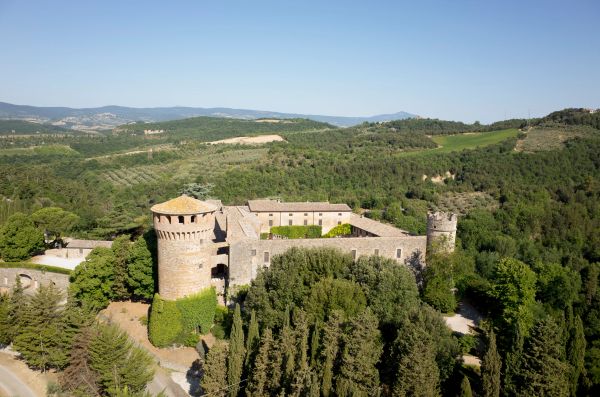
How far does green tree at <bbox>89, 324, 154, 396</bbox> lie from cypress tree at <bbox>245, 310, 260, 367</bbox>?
205 inches

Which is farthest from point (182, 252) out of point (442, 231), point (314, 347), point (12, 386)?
point (442, 231)

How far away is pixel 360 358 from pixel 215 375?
7423mm

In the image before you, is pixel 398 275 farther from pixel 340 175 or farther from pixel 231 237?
pixel 340 175

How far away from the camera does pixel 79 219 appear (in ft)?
151

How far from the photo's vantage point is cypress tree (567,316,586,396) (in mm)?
23219

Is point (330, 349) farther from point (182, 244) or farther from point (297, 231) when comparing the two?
point (297, 231)

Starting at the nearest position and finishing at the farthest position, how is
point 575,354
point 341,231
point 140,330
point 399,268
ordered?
point 575,354
point 399,268
point 140,330
point 341,231

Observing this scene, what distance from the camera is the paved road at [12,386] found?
23547 mm

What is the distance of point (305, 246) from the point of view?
103ft

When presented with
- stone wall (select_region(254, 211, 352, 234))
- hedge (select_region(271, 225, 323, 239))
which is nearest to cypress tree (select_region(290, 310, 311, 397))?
hedge (select_region(271, 225, 323, 239))

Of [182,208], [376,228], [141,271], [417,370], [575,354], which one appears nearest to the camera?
[417,370]

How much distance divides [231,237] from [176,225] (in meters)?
5.04

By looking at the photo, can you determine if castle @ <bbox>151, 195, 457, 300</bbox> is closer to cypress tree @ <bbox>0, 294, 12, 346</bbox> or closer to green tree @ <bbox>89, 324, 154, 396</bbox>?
green tree @ <bbox>89, 324, 154, 396</bbox>

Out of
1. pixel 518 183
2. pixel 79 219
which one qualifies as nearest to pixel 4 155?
pixel 79 219
